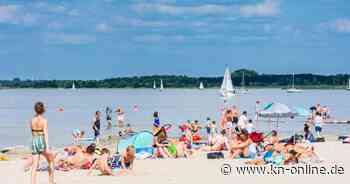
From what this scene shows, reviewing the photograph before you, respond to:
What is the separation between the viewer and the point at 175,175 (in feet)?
52.4

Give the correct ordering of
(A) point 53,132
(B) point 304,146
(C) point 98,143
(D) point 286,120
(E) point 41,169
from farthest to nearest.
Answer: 1. (D) point 286,120
2. (A) point 53,132
3. (C) point 98,143
4. (B) point 304,146
5. (E) point 41,169

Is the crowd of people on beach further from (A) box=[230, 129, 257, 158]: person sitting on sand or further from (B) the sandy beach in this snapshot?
(B) the sandy beach

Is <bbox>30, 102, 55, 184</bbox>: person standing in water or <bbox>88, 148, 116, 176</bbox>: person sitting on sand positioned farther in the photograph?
<bbox>88, 148, 116, 176</bbox>: person sitting on sand

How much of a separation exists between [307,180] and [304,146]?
11.8 feet

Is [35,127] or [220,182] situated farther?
[220,182]

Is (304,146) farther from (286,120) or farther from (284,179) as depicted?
(286,120)

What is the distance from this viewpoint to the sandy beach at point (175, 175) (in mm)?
14969

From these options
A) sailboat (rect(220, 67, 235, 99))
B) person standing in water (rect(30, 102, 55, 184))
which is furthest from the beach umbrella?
sailboat (rect(220, 67, 235, 99))

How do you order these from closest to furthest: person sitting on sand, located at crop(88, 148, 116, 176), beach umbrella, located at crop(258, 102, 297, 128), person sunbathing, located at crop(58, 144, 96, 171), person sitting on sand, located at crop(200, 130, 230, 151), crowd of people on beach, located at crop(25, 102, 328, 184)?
crowd of people on beach, located at crop(25, 102, 328, 184)
person sitting on sand, located at crop(88, 148, 116, 176)
person sunbathing, located at crop(58, 144, 96, 171)
person sitting on sand, located at crop(200, 130, 230, 151)
beach umbrella, located at crop(258, 102, 297, 128)

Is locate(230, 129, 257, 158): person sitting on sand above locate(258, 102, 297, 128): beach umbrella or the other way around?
the other way around

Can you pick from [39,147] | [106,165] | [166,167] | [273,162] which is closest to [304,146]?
[273,162]

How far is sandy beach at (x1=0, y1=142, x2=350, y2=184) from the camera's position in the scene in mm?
14969

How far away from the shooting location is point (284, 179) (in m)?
15.1

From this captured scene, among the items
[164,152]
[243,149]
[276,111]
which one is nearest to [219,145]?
[243,149]
